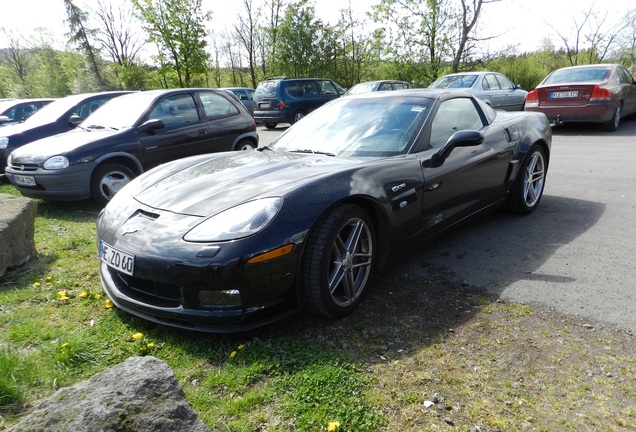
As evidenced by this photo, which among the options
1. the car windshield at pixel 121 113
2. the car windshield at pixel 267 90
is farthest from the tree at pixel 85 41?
the car windshield at pixel 121 113

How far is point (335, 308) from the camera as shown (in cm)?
265

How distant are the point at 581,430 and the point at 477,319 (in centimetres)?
93

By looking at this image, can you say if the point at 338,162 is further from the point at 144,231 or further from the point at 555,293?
the point at 555,293

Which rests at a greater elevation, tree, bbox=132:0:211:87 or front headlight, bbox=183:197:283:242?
tree, bbox=132:0:211:87

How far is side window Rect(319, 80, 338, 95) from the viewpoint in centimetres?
1631

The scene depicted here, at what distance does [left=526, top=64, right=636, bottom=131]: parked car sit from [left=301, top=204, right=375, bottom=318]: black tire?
927 centimetres

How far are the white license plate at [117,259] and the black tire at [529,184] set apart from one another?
362 cm

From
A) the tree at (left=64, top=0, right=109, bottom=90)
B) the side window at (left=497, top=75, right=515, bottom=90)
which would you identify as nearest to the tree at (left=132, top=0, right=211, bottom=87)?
the tree at (left=64, top=0, right=109, bottom=90)

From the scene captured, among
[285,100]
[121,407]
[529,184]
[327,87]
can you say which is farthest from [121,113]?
[327,87]

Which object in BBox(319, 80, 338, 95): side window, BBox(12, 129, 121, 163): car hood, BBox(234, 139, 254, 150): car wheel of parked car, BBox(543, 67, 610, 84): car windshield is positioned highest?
BBox(319, 80, 338, 95): side window

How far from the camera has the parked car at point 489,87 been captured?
11.7m

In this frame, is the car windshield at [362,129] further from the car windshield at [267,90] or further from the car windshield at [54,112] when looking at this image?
the car windshield at [267,90]

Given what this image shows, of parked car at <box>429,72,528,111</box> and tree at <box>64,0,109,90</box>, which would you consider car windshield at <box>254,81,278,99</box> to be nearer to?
parked car at <box>429,72,528,111</box>

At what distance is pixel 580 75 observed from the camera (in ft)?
34.9
